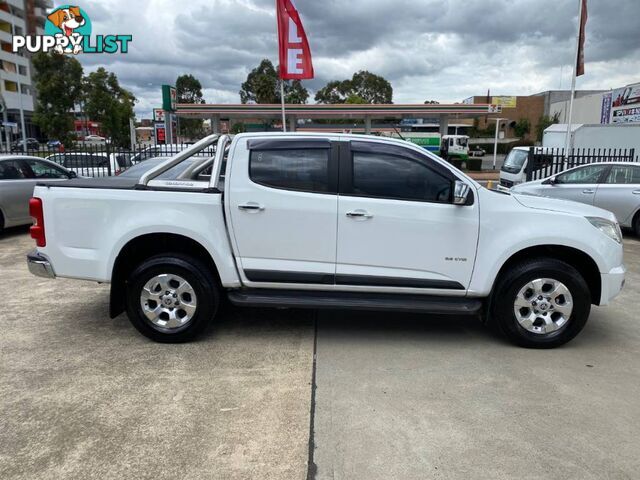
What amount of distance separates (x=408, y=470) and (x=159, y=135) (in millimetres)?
46315

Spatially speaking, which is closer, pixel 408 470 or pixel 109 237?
pixel 408 470

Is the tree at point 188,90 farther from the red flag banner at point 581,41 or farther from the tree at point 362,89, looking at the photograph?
the red flag banner at point 581,41

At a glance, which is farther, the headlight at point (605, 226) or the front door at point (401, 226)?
the headlight at point (605, 226)

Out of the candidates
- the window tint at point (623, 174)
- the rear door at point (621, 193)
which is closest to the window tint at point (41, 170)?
the rear door at point (621, 193)

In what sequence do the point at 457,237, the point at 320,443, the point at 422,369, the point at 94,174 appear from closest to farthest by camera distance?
the point at 320,443 → the point at 422,369 → the point at 457,237 → the point at 94,174

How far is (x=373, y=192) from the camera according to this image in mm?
4465

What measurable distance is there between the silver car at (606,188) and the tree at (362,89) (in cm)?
6697

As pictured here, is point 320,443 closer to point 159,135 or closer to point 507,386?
point 507,386

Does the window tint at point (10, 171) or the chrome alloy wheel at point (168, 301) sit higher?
the window tint at point (10, 171)

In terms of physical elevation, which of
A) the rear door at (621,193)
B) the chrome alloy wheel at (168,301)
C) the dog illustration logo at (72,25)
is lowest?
the chrome alloy wheel at (168,301)

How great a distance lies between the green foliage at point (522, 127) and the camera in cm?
6512

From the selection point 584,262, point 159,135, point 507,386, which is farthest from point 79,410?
point 159,135

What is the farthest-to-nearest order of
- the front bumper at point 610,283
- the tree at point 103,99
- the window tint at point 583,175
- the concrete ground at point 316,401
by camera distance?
the tree at point 103,99
the window tint at point 583,175
the front bumper at point 610,283
the concrete ground at point 316,401

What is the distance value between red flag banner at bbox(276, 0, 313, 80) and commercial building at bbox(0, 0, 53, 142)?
Result: 54773 mm
